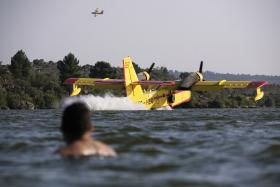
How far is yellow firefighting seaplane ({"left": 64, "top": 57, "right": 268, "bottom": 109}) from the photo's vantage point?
5916 cm

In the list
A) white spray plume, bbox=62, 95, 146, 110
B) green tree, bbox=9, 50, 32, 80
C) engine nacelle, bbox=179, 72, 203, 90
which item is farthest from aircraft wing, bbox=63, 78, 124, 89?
green tree, bbox=9, 50, 32, 80

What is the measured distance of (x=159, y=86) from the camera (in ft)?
206

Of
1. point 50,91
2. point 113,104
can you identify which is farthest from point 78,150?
point 50,91

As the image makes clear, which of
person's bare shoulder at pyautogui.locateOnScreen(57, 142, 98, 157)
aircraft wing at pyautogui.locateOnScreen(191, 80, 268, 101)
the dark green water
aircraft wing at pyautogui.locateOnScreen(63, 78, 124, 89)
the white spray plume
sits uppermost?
aircraft wing at pyautogui.locateOnScreen(63, 78, 124, 89)

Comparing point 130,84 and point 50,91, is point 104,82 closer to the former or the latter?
point 130,84

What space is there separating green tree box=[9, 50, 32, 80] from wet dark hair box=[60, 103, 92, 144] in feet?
395

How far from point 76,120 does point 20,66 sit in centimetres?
12511

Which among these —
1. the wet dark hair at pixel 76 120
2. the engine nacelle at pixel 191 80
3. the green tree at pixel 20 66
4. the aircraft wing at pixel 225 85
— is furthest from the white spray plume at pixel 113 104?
the green tree at pixel 20 66

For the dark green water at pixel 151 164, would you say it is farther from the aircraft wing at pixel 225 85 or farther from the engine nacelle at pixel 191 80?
the engine nacelle at pixel 191 80

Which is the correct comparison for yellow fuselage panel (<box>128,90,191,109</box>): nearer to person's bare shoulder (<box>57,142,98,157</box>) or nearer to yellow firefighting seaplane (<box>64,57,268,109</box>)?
yellow firefighting seaplane (<box>64,57,268,109</box>)

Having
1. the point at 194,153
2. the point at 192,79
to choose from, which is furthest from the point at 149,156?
the point at 192,79

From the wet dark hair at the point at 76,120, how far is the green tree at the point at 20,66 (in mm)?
120512

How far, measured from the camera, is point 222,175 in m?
9.48

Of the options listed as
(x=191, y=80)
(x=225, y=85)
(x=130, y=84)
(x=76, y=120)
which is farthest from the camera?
(x=191, y=80)
